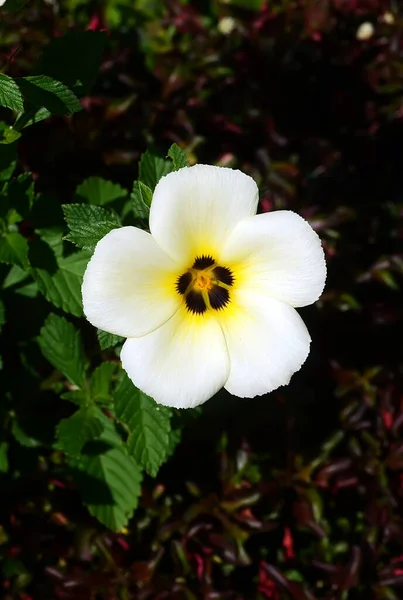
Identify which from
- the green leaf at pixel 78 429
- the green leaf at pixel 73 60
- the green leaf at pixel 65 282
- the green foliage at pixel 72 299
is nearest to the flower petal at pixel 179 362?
the green foliage at pixel 72 299

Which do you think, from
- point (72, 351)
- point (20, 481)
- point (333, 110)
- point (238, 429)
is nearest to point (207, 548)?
point (238, 429)

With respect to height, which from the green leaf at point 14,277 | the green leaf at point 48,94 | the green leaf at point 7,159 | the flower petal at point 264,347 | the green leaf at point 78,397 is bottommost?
the green leaf at point 78,397

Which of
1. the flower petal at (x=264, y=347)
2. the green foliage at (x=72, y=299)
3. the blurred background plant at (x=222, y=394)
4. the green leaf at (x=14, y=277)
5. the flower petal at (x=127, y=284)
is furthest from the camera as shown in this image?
the green leaf at (x=14, y=277)

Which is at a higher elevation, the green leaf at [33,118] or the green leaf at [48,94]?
the green leaf at [48,94]

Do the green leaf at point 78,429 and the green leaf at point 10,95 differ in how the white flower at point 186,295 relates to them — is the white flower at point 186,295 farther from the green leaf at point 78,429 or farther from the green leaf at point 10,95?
the green leaf at point 78,429

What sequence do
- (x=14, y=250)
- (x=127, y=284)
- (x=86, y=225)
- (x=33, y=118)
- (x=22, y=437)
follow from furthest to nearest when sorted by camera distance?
(x=22, y=437), (x=14, y=250), (x=33, y=118), (x=86, y=225), (x=127, y=284)

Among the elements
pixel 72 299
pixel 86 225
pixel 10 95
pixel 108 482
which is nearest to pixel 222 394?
pixel 108 482

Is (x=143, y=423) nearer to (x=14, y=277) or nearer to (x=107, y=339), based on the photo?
(x=107, y=339)
